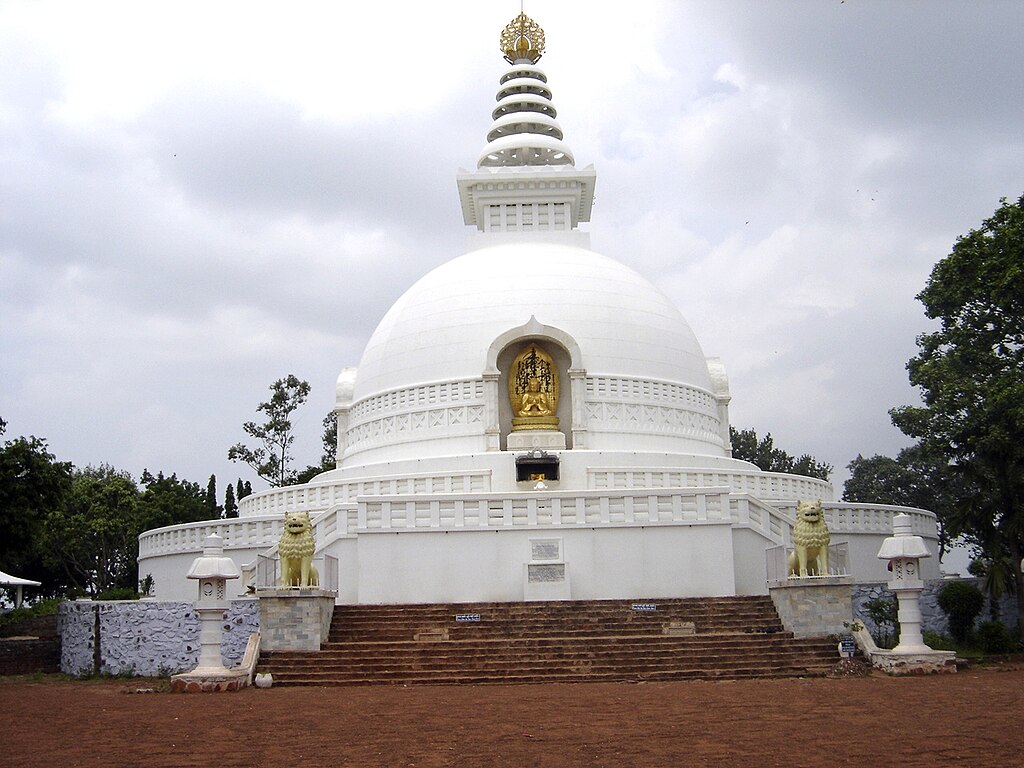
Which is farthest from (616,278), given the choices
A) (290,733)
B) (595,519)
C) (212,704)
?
(290,733)

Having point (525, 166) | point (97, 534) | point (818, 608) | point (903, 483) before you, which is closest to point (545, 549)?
point (818, 608)

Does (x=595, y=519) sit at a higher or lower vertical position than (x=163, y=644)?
higher

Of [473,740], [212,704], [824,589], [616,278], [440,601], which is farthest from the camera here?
[616,278]

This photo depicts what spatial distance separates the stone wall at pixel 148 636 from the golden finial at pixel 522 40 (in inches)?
941

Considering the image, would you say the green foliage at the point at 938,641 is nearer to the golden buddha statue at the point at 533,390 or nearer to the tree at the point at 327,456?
the golden buddha statue at the point at 533,390

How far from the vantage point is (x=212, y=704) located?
46.4 feet

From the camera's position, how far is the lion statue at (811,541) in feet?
59.4

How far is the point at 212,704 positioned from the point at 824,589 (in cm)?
933

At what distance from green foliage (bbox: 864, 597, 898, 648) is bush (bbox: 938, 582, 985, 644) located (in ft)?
5.08

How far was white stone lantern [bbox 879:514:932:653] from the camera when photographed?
54.6ft

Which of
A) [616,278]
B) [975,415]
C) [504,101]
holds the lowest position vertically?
[975,415]

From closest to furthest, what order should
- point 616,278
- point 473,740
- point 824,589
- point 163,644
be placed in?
point 473,740 < point 824,589 < point 163,644 < point 616,278

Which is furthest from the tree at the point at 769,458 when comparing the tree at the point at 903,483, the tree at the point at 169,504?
the tree at the point at 169,504

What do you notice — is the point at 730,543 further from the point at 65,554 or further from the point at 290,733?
the point at 65,554
